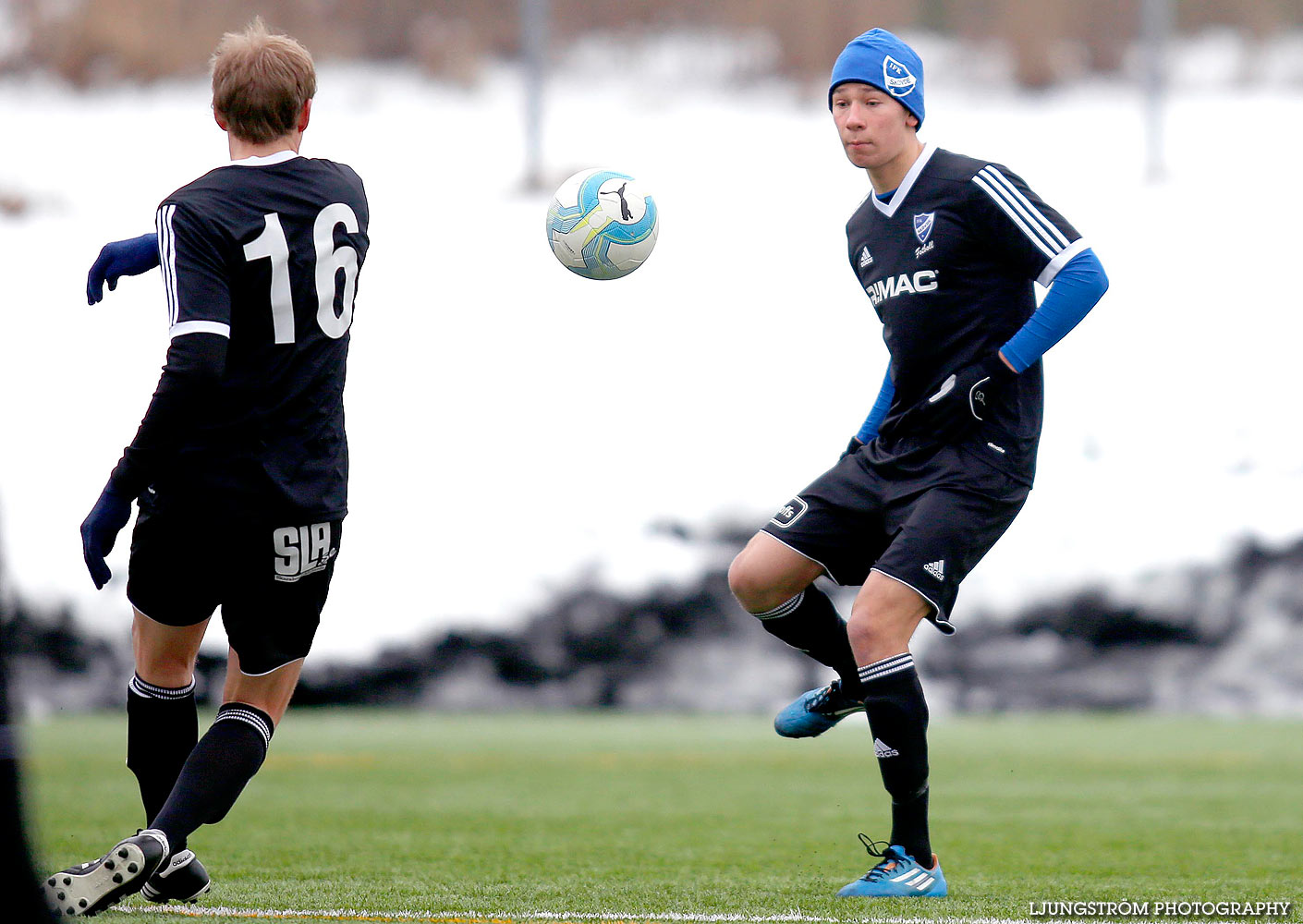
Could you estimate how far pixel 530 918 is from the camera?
10.9 feet

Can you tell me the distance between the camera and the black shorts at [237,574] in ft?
10.8

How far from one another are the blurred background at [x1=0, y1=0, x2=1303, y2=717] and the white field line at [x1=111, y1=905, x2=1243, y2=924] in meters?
8.61

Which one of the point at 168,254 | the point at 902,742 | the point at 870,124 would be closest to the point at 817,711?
the point at 902,742

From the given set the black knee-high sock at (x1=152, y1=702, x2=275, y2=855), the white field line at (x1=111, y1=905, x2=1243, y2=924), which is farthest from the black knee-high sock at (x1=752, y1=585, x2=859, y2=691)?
the black knee-high sock at (x1=152, y1=702, x2=275, y2=855)

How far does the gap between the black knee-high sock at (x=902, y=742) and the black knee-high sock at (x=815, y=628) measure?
454mm

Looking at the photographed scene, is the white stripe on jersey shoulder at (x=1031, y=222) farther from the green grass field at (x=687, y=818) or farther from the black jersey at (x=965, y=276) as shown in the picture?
the green grass field at (x=687, y=818)

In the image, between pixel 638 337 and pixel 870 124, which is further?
pixel 638 337

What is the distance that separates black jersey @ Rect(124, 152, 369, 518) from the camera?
10.3 ft

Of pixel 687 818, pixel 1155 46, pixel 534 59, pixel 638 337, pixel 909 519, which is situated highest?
pixel 534 59

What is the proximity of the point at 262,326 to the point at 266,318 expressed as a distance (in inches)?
0.8

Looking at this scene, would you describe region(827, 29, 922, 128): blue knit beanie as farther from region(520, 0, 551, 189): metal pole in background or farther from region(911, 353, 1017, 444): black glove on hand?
region(520, 0, 551, 189): metal pole in background

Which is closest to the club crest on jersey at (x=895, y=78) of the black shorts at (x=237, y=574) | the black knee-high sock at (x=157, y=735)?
the black shorts at (x=237, y=574)

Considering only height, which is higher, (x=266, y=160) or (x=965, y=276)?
(x=266, y=160)

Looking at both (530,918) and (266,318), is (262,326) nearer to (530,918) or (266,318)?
(266,318)
